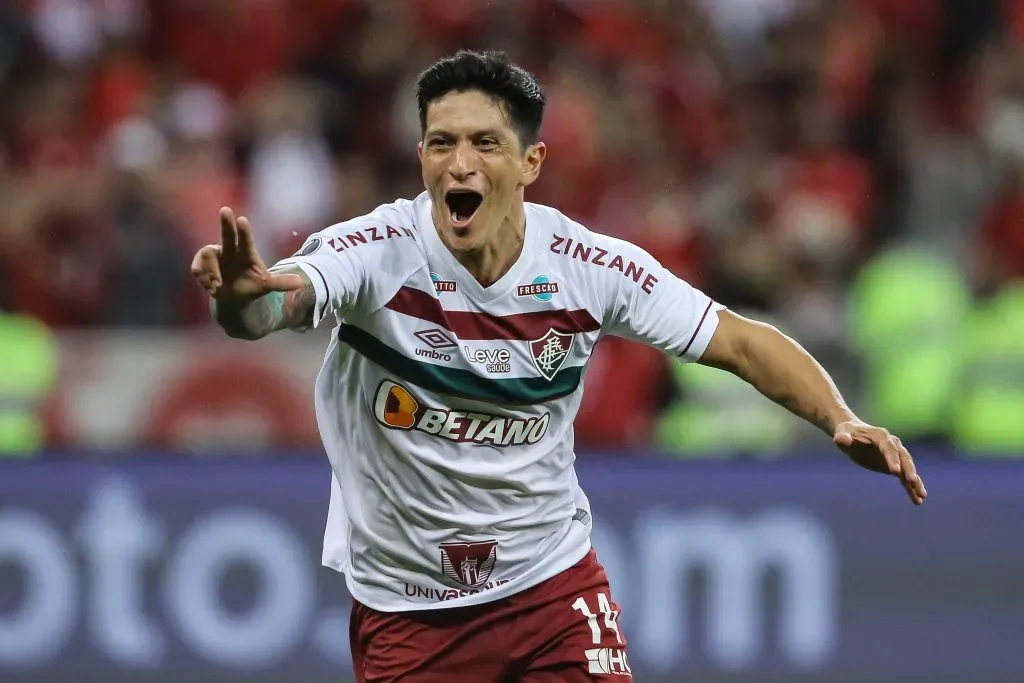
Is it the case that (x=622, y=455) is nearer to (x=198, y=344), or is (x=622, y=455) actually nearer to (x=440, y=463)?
(x=198, y=344)

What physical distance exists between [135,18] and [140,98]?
3.65 ft

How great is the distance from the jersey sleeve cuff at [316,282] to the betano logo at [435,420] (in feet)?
1.25

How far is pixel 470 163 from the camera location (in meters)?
4.72

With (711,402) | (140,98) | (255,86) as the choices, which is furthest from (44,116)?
(711,402)

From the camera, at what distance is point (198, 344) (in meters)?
8.76

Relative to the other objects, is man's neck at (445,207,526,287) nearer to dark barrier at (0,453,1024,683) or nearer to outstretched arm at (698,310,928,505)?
outstretched arm at (698,310,928,505)

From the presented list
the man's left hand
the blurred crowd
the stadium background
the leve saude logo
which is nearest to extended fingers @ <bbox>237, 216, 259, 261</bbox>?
the leve saude logo

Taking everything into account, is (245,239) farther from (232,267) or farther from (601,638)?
(601,638)

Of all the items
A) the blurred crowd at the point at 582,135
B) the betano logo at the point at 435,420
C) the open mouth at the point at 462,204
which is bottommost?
the betano logo at the point at 435,420

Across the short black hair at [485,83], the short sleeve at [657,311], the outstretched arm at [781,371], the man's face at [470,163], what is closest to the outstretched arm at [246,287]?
the man's face at [470,163]

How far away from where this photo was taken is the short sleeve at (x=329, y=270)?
454 centimetres

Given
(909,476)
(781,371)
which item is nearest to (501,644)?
(781,371)

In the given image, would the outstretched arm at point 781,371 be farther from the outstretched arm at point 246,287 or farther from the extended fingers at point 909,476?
the outstretched arm at point 246,287

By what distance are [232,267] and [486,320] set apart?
0.92 m
